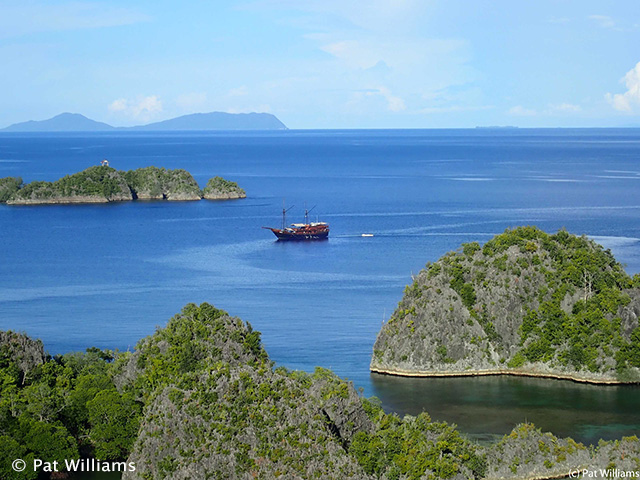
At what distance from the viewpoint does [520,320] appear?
2061 inches

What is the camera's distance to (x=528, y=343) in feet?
169

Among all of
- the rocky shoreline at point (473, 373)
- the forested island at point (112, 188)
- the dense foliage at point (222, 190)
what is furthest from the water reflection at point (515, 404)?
the forested island at point (112, 188)

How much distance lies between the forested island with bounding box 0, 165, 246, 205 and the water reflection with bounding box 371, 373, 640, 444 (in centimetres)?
10096

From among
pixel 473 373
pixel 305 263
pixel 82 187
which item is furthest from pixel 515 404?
pixel 82 187

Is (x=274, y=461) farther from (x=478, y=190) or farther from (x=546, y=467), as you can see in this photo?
(x=478, y=190)

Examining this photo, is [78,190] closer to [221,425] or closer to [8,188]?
[8,188]

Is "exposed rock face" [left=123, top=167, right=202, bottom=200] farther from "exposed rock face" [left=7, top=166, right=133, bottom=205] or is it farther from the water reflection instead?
the water reflection

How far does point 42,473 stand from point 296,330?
26411mm

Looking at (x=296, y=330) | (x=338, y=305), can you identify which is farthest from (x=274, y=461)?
(x=338, y=305)

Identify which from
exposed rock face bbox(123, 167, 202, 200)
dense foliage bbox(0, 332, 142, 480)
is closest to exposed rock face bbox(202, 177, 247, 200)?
exposed rock face bbox(123, 167, 202, 200)

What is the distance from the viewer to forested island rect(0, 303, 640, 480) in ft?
101

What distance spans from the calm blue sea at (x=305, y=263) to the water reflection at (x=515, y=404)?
13cm

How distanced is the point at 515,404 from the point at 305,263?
43.3 metres

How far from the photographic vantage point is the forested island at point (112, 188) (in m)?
144
